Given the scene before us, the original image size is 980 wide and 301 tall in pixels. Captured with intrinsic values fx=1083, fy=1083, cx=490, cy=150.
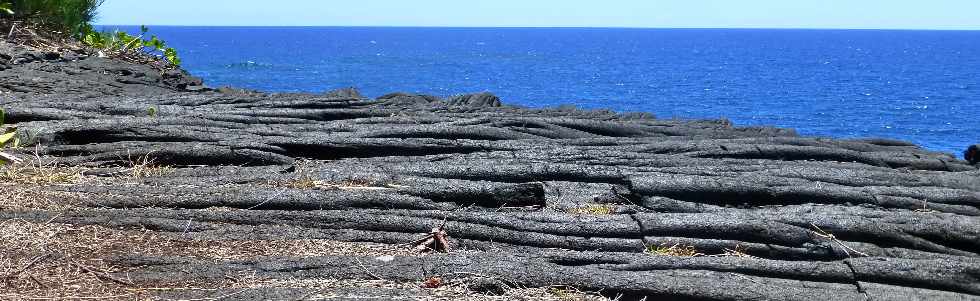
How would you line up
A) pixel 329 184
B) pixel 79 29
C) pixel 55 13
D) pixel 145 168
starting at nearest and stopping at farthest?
pixel 329 184 → pixel 145 168 → pixel 55 13 → pixel 79 29

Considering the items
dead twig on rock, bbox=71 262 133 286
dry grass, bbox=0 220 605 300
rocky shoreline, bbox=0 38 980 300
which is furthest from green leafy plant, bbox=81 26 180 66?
dead twig on rock, bbox=71 262 133 286

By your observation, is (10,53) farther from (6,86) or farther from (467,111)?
(467,111)

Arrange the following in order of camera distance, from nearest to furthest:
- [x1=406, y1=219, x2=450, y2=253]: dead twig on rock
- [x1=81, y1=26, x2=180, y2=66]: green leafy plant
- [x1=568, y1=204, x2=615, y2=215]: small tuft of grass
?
[x1=406, y1=219, x2=450, y2=253]: dead twig on rock < [x1=568, y1=204, x2=615, y2=215]: small tuft of grass < [x1=81, y1=26, x2=180, y2=66]: green leafy plant

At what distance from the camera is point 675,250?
22.6 feet

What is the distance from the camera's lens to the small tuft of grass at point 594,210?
772 centimetres

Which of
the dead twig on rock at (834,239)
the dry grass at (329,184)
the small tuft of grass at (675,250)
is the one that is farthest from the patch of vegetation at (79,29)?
the dead twig on rock at (834,239)

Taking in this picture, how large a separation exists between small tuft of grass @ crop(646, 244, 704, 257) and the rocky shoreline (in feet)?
0.07

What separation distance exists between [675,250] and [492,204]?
57.9 inches

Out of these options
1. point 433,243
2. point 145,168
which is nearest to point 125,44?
point 145,168

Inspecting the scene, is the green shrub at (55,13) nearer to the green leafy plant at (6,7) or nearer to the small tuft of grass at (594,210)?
the green leafy plant at (6,7)

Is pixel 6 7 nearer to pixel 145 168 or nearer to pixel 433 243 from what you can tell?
pixel 145 168

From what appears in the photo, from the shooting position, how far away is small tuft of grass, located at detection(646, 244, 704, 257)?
269 inches

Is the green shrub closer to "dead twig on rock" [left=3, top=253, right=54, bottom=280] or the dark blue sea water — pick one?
"dead twig on rock" [left=3, top=253, right=54, bottom=280]

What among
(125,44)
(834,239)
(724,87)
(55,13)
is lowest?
(724,87)
